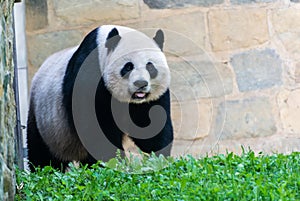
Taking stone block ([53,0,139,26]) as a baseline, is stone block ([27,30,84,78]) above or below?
below

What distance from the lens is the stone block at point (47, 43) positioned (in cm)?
547

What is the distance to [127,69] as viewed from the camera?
4895 millimetres

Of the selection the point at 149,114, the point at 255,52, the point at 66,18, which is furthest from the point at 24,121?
the point at 255,52

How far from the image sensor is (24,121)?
5703 millimetres

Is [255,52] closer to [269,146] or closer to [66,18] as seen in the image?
[269,146]

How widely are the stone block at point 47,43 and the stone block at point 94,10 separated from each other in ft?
0.38

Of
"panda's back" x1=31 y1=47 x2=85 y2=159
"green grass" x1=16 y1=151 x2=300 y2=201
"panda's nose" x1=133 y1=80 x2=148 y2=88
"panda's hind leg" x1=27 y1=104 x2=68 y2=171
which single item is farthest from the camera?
"panda's hind leg" x1=27 y1=104 x2=68 y2=171

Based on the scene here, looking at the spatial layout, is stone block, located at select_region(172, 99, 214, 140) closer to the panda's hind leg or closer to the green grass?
the panda's hind leg

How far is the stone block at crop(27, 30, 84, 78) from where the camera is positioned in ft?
18.0

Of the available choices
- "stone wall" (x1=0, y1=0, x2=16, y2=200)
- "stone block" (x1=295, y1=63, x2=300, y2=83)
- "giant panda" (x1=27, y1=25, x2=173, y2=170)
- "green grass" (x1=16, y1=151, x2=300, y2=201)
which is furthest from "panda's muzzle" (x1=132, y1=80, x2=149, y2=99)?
"stone wall" (x1=0, y1=0, x2=16, y2=200)

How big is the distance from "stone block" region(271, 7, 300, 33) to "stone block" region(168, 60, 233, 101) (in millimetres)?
572

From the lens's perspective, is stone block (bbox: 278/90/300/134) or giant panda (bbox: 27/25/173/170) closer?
giant panda (bbox: 27/25/173/170)

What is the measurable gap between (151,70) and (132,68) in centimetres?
15

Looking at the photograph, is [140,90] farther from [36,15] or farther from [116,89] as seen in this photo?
[36,15]
